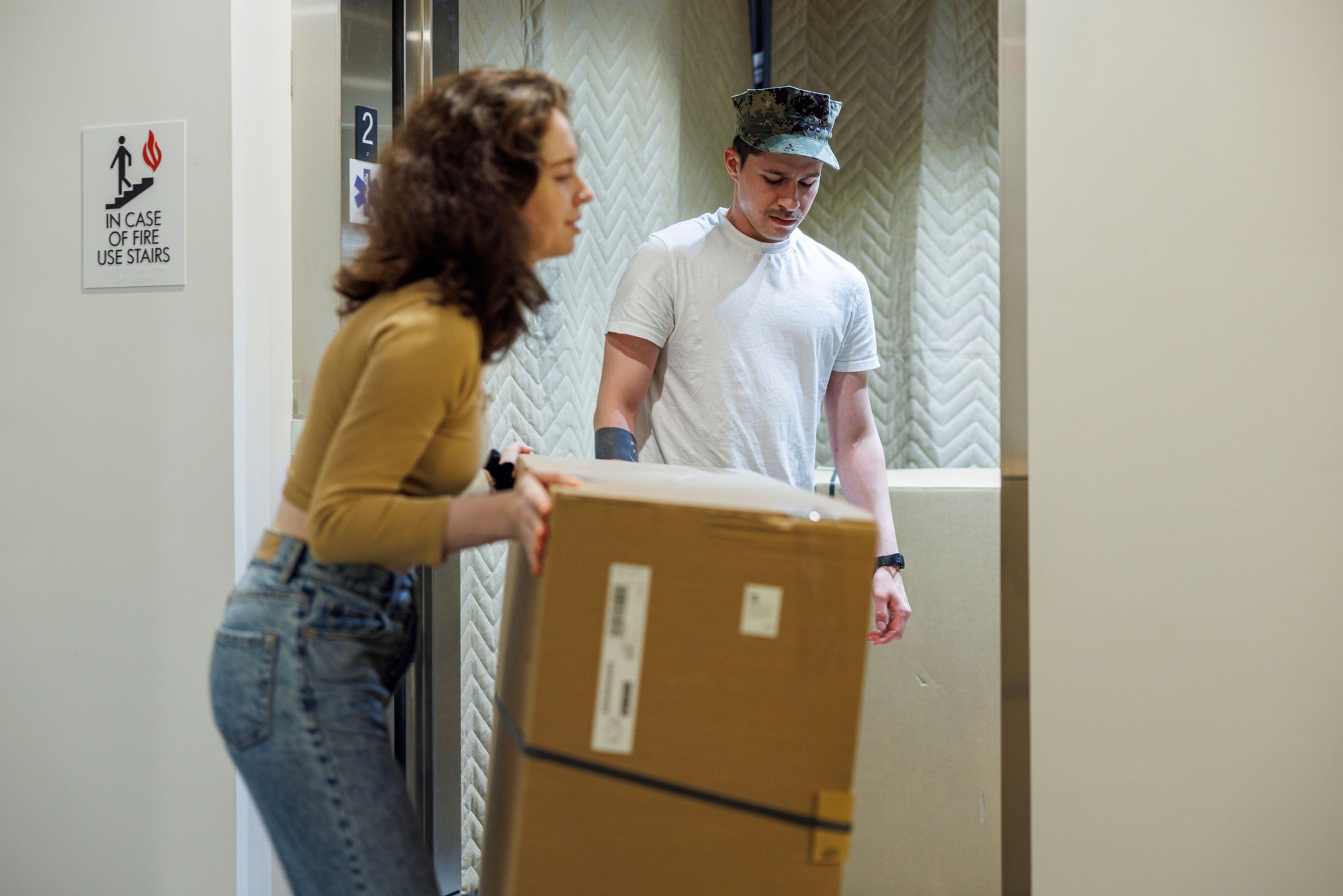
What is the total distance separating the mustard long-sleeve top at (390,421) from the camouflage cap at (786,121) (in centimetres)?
102

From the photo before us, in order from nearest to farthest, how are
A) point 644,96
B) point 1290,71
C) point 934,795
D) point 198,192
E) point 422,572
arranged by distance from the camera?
1. point 1290,71
2. point 198,192
3. point 422,572
4. point 934,795
5. point 644,96

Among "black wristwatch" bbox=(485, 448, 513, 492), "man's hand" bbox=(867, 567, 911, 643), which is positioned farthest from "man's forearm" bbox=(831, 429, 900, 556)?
"black wristwatch" bbox=(485, 448, 513, 492)

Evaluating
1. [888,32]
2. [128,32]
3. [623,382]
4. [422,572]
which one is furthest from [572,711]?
[888,32]

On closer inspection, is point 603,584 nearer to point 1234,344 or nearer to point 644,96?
point 1234,344

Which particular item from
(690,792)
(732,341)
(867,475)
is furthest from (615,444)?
(690,792)

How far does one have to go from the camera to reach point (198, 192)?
1814 millimetres

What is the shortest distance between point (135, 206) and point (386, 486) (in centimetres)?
111

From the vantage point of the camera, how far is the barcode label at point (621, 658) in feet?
3.30

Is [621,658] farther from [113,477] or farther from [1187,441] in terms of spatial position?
[113,477]

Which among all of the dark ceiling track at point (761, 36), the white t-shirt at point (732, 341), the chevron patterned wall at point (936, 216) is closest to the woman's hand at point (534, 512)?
the white t-shirt at point (732, 341)

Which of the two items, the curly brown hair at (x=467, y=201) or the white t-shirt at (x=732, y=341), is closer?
the curly brown hair at (x=467, y=201)

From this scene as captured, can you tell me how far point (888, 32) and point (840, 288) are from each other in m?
1.38

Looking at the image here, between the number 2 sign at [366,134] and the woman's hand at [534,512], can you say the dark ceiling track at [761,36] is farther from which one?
the woman's hand at [534,512]

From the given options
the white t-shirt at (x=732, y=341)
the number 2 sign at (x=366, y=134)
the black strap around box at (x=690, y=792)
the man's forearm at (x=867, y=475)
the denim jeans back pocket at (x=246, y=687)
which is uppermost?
the number 2 sign at (x=366, y=134)
